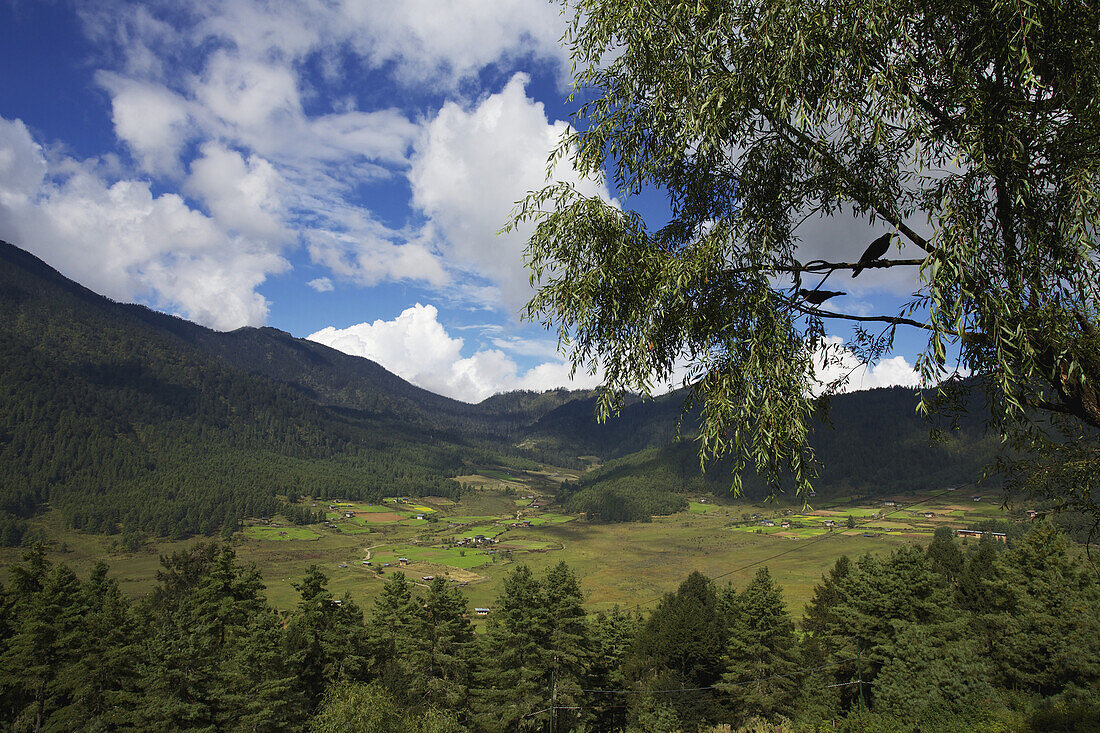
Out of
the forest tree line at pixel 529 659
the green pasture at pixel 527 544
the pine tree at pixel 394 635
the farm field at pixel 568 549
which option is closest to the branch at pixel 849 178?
the forest tree line at pixel 529 659

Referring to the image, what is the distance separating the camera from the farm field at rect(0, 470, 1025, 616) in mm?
107600

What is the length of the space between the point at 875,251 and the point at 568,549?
160034 mm

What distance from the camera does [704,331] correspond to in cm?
573

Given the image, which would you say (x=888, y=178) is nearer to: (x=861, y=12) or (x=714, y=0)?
(x=861, y=12)

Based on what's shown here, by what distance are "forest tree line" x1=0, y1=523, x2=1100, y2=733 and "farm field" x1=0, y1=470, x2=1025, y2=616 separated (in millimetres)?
51743

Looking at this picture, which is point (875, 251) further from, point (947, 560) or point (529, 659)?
point (947, 560)

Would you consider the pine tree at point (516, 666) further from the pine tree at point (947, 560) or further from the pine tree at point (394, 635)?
the pine tree at point (947, 560)

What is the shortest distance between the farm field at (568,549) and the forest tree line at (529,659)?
5174 cm

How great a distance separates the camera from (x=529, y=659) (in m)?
34.0

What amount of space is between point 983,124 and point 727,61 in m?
2.47

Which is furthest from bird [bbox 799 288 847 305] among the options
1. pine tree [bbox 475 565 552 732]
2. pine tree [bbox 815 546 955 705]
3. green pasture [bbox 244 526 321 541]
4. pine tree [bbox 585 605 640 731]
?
green pasture [bbox 244 526 321 541]

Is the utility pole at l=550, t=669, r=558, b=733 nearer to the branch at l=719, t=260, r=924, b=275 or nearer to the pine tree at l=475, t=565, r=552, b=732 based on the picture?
the pine tree at l=475, t=565, r=552, b=732

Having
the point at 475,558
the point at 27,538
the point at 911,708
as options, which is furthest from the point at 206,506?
the point at 911,708

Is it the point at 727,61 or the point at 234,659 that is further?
the point at 234,659
